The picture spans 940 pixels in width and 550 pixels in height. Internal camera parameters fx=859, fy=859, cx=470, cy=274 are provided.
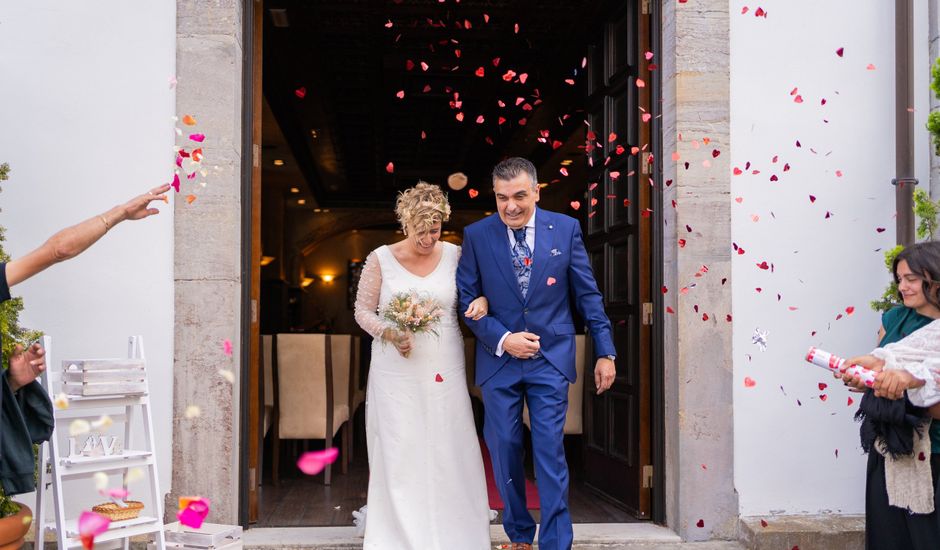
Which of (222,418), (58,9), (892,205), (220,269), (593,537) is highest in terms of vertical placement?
(58,9)

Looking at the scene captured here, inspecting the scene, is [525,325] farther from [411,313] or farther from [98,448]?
[98,448]

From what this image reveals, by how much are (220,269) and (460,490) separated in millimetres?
1588

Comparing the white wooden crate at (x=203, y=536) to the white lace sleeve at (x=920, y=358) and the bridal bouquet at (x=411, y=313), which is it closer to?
the bridal bouquet at (x=411, y=313)

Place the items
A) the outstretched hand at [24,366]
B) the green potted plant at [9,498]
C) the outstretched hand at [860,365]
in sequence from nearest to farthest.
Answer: the outstretched hand at [24,366]
the outstretched hand at [860,365]
the green potted plant at [9,498]

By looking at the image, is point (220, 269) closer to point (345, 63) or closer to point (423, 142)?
point (345, 63)

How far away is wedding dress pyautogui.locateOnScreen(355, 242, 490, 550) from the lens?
13.0 ft

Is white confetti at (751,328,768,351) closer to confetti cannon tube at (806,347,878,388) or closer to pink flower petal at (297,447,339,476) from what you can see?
confetti cannon tube at (806,347,878,388)

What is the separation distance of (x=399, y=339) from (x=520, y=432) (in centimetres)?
69

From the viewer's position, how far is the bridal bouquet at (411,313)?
3713 millimetres

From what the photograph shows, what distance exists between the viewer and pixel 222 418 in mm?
4195

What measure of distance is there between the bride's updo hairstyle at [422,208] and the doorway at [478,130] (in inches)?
34.7

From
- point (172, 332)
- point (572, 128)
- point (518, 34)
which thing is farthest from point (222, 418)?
point (572, 128)

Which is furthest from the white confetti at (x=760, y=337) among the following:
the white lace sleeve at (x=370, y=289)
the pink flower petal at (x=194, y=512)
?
the pink flower petal at (x=194, y=512)

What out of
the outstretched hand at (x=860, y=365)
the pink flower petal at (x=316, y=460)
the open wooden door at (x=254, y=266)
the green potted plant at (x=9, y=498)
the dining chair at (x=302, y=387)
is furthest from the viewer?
the pink flower petal at (x=316, y=460)
